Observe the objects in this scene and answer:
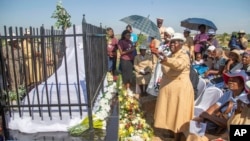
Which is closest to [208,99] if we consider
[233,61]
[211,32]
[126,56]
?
[233,61]

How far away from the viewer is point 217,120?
9.96 feet

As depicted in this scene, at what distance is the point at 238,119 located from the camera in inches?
96.3

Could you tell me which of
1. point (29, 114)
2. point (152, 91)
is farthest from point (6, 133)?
point (152, 91)

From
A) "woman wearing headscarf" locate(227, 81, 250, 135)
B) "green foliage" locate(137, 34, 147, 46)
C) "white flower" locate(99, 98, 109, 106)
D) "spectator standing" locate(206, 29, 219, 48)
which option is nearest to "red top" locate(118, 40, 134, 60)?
"green foliage" locate(137, 34, 147, 46)

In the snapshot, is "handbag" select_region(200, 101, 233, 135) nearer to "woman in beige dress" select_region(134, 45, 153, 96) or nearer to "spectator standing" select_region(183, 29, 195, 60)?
"woman in beige dress" select_region(134, 45, 153, 96)

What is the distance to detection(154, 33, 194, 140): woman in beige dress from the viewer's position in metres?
3.89

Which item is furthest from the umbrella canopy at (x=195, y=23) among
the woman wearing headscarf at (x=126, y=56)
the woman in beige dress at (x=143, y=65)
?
the woman wearing headscarf at (x=126, y=56)

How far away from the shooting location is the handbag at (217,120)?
3029 millimetres

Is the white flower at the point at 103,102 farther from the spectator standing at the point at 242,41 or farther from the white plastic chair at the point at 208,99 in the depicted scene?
the spectator standing at the point at 242,41

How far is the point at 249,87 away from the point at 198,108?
186 centimetres

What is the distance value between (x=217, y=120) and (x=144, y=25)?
2.67 m

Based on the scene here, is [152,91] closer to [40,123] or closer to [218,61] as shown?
[218,61]

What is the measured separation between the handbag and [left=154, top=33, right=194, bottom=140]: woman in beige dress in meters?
0.91

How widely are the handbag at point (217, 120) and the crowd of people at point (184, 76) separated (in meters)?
0.01
